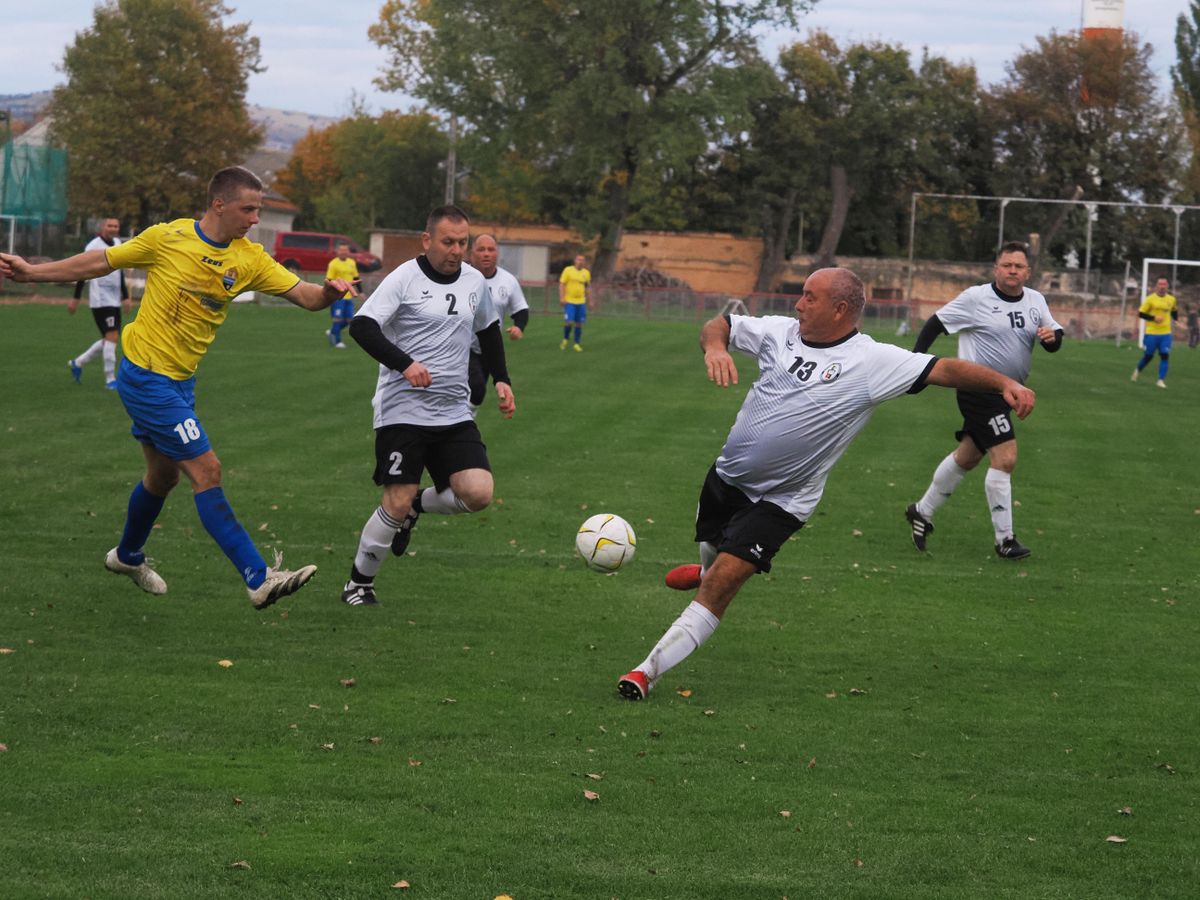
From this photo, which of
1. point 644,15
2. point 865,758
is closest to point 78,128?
point 644,15

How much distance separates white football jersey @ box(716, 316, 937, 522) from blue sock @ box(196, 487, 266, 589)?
237 centimetres

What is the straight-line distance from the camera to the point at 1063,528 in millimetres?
12156

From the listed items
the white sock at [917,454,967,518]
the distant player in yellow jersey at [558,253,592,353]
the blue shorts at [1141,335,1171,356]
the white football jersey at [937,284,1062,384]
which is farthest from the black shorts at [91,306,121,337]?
the blue shorts at [1141,335,1171,356]

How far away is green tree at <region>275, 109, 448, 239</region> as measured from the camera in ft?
252

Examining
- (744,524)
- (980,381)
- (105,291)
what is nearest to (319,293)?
(744,524)

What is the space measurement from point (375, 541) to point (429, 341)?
115cm

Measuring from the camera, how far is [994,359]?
36.3ft

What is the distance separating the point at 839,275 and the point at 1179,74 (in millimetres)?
67924

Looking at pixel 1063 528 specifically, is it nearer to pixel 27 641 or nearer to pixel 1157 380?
pixel 27 641

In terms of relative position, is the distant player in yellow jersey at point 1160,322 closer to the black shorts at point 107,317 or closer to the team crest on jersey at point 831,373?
the black shorts at point 107,317

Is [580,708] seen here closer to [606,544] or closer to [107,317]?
[606,544]

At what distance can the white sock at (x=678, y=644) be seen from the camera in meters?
6.71

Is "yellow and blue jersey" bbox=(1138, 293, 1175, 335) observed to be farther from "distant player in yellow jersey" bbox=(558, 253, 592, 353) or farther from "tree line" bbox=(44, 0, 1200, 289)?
"tree line" bbox=(44, 0, 1200, 289)

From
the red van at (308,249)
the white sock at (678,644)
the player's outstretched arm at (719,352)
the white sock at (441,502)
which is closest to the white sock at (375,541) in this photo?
the white sock at (441,502)
